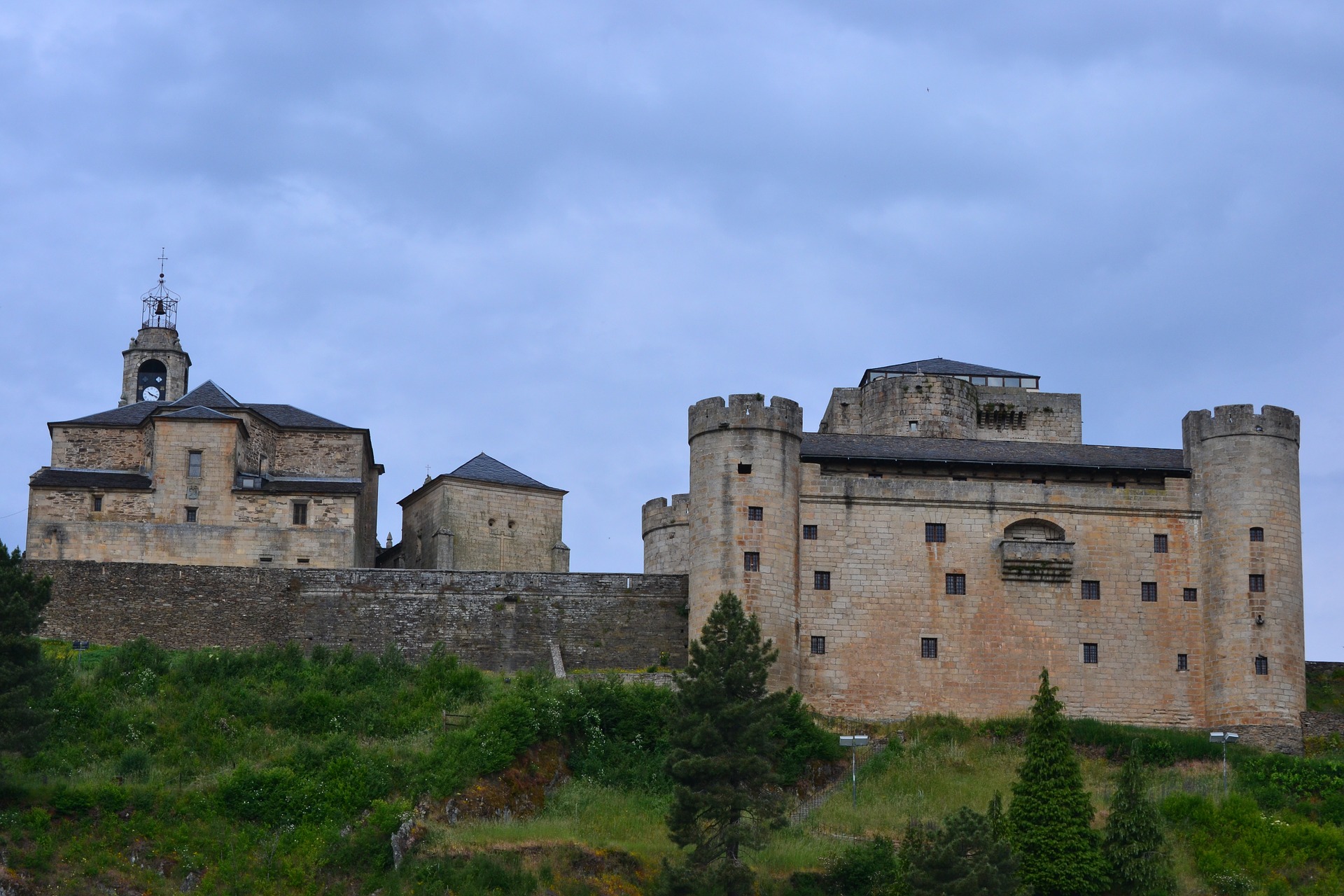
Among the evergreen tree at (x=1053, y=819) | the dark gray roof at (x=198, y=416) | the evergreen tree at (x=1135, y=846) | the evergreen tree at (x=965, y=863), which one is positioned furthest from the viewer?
the dark gray roof at (x=198, y=416)

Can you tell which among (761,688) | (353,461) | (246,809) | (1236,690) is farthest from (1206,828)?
(353,461)

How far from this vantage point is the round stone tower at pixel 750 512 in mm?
55125

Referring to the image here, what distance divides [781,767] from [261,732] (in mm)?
12956

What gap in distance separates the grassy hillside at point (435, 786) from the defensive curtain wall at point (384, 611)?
188 cm

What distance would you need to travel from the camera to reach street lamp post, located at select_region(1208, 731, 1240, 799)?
52.3 m

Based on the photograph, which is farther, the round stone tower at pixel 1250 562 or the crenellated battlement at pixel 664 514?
the crenellated battlement at pixel 664 514

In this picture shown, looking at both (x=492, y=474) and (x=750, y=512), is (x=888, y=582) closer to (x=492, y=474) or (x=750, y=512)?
(x=750, y=512)

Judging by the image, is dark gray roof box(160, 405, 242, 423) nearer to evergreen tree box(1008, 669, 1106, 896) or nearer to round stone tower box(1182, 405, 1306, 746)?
evergreen tree box(1008, 669, 1106, 896)

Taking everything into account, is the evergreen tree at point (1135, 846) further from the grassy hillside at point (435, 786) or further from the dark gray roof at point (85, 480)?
the dark gray roof at point (85, 480)

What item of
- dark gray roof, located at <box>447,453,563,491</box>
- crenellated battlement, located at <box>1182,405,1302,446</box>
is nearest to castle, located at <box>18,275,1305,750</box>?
crenellated battlement, located at <box>1182,405,1302,446</box>

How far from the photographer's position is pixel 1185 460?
5878 centimetres

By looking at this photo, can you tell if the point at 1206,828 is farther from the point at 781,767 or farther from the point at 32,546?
the point at 32,546

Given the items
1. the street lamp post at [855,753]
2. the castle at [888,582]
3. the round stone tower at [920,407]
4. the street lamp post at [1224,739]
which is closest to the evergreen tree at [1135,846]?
the street lamp post at [1224,739]

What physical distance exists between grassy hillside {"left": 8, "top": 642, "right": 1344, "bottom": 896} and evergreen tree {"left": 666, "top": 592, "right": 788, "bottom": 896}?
2.27 meters
